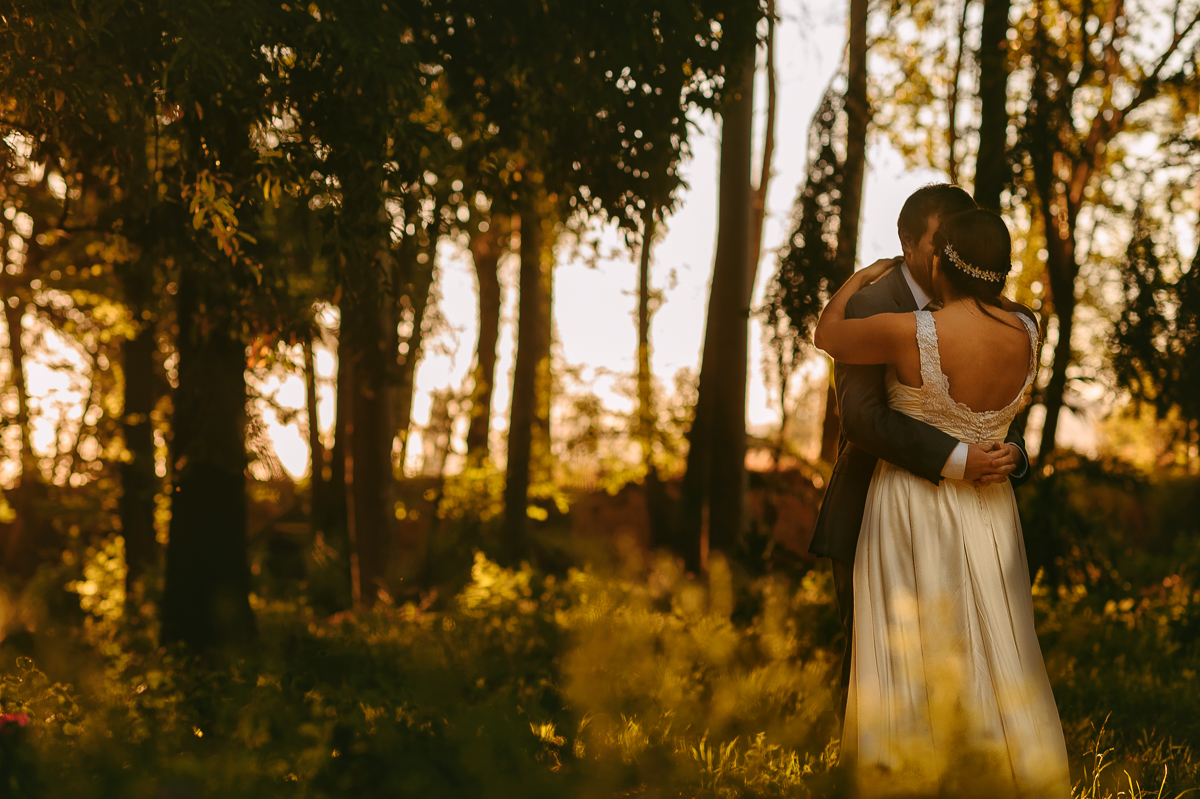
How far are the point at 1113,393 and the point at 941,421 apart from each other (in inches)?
192

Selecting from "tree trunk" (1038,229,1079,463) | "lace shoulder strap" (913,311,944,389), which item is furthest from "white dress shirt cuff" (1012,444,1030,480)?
"tree trunk" (1038,229,1079,463)

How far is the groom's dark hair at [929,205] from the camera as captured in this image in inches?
129

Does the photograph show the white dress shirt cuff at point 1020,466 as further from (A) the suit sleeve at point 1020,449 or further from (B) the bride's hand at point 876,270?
(B) the bride's hand at point 876,270

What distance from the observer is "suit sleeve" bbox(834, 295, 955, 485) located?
125 inches

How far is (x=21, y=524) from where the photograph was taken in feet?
48.9

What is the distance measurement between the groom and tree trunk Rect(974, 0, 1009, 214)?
13.5 ft

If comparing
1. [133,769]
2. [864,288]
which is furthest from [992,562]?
[133,769]

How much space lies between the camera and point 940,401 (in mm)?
3209

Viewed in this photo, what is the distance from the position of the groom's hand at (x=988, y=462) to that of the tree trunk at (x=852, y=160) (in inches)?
124

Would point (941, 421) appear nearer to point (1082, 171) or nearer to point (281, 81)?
point (281, 81)

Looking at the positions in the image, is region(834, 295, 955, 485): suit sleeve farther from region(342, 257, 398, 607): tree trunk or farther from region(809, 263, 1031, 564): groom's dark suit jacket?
region(342, 257, 398, 607): tree trunk

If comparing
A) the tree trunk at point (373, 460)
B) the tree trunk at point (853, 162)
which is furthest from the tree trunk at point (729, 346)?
the tree trunk at point (373, 460)

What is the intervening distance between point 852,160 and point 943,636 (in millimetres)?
5000

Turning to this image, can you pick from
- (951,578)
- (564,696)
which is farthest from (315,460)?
(951,578)
